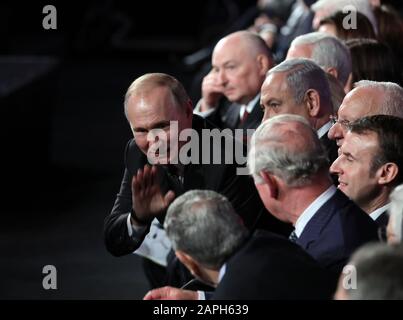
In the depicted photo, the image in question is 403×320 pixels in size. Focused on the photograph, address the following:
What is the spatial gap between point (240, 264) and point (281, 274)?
0.13 m

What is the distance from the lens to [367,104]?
16.0 feet

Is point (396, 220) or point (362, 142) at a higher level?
point (362, 142)

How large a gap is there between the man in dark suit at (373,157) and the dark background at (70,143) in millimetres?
3498

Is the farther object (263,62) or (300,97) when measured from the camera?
(263,62)

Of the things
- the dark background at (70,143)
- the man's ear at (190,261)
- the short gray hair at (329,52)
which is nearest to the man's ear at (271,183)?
the man's ear at (190,261)

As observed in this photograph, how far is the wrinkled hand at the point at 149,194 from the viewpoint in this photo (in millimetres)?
4387

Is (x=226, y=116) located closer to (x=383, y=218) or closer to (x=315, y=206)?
(x=383, y=218)

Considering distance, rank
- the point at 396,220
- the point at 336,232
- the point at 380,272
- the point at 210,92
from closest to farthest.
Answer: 1. the point at 380,272
2. the point at 396,220
3. the point at 336,232
4. the point at 210,92

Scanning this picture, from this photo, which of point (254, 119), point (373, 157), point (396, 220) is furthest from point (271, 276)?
point (254, 119)

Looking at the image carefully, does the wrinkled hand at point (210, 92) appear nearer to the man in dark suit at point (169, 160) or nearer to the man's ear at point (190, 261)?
the man in dark suit at point (169, 160)

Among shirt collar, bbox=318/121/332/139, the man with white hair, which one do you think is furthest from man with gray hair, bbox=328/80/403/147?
the man with white hair

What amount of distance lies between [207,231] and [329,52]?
2788mm

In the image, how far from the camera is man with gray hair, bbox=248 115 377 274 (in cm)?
381

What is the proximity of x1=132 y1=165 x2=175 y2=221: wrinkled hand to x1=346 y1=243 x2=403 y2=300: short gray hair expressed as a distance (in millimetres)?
1588
